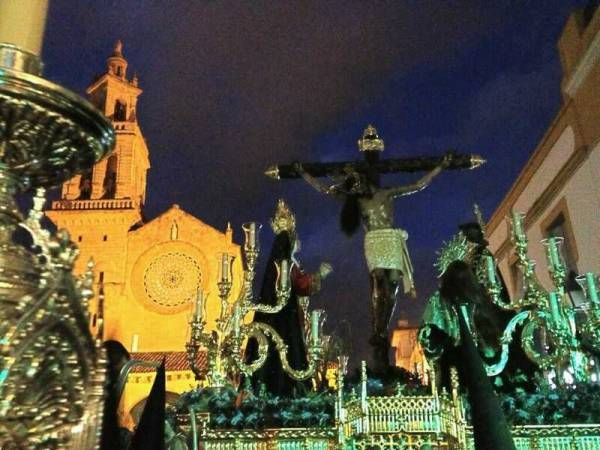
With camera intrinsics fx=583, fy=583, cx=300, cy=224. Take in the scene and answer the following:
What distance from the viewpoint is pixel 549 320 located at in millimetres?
6047

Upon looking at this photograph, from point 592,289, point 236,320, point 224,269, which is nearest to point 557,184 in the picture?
point 592,289

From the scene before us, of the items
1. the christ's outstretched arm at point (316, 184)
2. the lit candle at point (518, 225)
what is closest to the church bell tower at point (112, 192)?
the christ's outstretched arm at point (316, 184)

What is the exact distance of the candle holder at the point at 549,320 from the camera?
5914 mm

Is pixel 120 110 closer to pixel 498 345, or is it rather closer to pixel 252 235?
pixel 252 235

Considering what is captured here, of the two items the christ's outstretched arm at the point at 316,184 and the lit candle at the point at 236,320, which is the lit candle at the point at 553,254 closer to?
the christ's outstretched arm at the point at 316,184

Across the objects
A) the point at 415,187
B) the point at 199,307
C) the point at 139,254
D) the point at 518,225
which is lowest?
the point at 199,307

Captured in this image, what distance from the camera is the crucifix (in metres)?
6.70

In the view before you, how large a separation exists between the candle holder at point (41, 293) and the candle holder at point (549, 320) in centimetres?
539

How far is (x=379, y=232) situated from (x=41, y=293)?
224 inches

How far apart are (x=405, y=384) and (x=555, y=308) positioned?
5.67 feet

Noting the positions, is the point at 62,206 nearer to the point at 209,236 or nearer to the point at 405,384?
the point at 209,236

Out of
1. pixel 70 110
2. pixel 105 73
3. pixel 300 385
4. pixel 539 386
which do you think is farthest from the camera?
pixel 105 73

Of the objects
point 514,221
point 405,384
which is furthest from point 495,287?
point 405,384

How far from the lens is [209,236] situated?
29.0m
